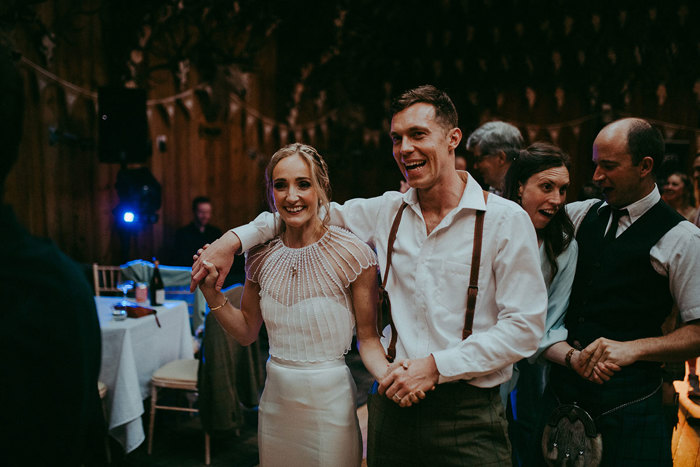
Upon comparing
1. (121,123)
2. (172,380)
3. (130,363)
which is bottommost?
(172,380)

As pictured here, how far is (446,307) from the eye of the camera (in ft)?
4.48

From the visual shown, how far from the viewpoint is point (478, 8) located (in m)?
6.36

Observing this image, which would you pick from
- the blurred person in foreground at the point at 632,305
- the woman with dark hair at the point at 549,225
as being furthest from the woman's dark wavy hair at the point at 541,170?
the blurred person in foreground at the point at 632,305

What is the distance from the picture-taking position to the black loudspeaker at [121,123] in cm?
409

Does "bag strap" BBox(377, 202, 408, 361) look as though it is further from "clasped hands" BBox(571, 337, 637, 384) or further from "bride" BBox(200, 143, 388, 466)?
"clasped hands" BBox(571, 337, 637, 384)

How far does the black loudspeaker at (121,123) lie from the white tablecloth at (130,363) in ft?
4.63

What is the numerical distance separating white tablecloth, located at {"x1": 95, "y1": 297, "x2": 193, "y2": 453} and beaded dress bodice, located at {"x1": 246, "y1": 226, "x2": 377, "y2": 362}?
1588 mm

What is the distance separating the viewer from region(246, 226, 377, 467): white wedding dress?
5.30 ft

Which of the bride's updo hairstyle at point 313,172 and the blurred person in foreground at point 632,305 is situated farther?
the bride's updo hairstyle at point 313,172

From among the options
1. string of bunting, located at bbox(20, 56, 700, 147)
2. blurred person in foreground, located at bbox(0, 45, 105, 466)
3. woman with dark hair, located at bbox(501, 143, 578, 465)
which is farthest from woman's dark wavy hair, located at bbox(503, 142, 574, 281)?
string of bunting, located at bbox(20, 56, 700, 147)

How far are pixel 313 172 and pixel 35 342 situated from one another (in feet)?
3.41

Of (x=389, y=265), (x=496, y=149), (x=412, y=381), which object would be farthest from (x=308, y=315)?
(x=496, y=149)

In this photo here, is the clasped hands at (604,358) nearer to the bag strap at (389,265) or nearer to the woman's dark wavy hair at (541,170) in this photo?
the woman's dark wavy hair at (541,170)

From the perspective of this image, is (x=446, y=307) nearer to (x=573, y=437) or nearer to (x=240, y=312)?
(x=573, y=437)
